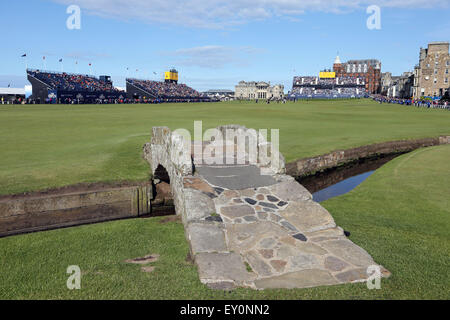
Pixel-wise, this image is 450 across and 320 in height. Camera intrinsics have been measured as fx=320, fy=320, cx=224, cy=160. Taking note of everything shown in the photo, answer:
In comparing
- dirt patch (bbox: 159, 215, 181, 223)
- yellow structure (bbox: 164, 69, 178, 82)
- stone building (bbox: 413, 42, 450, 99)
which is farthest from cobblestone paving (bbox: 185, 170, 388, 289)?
yellow structure (bbox: 164, 69, 178, 82)

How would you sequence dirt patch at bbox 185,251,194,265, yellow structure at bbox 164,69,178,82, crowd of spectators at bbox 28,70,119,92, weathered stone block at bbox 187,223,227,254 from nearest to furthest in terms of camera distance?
dirt patch at bbox 185,251,194,265
weathered stone block at bbox 187,223,227,254
crowd of spectators at bbox 28,70,119,92
yellow structure at bbox 164,69,178,82

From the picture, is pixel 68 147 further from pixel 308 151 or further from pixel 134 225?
pixel 308 151

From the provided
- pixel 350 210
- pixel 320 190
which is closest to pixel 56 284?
pixel 350 210

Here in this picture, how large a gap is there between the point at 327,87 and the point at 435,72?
78563 mm

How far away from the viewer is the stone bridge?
231 inches

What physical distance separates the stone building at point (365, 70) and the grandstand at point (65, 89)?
5809 inches

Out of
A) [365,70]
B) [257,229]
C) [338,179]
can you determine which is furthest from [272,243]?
[365,70]

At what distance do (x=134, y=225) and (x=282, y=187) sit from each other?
14.7ft

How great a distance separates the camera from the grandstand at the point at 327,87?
146 metres

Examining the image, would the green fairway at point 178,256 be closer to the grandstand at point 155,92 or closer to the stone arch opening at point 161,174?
the stone arch opening at point 161,174

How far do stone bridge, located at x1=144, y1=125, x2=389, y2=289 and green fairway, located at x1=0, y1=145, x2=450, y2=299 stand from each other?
1.14 feet

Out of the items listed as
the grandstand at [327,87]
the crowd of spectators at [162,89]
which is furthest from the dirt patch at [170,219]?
the grandstand at [327,87]

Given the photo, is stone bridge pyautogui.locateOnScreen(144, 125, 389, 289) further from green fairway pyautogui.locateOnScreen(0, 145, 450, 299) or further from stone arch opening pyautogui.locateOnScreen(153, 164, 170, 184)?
stone arch opening pyautogui.locateOnScreen(153, 164, 170, 184)

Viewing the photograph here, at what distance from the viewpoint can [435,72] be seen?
88.6 metres
